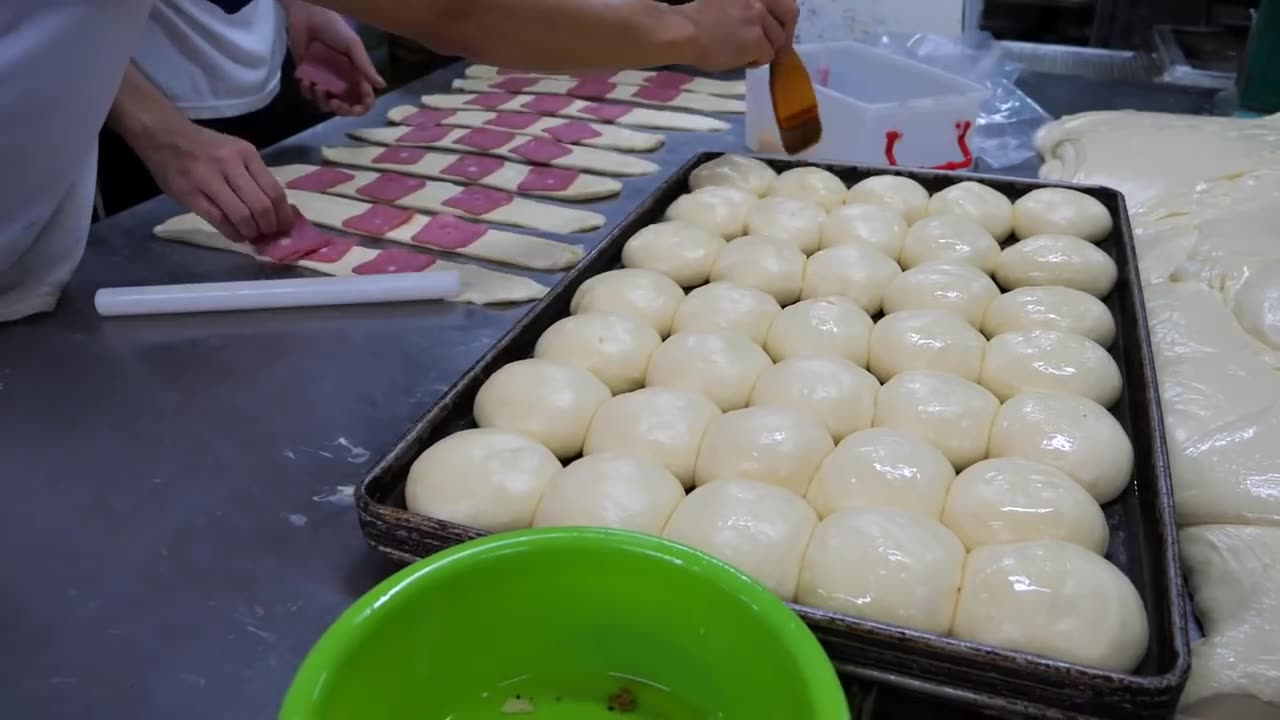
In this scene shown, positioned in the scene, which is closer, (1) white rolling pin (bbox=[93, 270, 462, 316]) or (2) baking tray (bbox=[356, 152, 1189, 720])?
(2) baking tray (bbox=[356, 152, 1189, 720])

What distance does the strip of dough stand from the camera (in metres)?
2.60

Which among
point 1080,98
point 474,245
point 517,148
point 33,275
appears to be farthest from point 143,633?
point 1080,98

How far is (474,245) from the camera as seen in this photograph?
1.92 m

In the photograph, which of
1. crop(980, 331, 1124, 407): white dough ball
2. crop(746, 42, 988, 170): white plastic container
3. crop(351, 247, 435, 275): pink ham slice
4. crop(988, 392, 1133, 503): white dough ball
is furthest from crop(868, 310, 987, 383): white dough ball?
crop(351, 247, 435, 275): pink ham slice

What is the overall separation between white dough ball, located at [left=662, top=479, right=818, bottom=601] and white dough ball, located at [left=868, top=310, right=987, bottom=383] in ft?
1.33

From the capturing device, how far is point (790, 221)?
1797 mm

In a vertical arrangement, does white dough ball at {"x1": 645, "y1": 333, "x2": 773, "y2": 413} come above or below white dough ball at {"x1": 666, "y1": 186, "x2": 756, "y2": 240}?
below

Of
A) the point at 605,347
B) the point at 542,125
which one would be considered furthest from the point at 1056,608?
the point at 542,125

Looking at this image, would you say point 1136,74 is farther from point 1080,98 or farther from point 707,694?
point 707,694

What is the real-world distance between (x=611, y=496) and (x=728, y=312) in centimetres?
53

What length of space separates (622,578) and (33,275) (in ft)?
4.66

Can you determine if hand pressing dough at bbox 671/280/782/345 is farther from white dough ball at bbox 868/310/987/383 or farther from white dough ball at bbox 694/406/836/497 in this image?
white dough ball at bbox 694/406/836/497

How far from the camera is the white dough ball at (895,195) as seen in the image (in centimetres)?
184

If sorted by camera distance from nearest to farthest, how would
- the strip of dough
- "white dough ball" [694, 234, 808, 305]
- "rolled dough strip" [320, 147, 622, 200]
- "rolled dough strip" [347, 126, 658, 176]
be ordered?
"white dough ball" [694, 234, 808, 305]
"rolled dough strip" [320, 147, 622, 200]
"rolled dough strip" [347, 126, 658, 176]
the strip of dough
